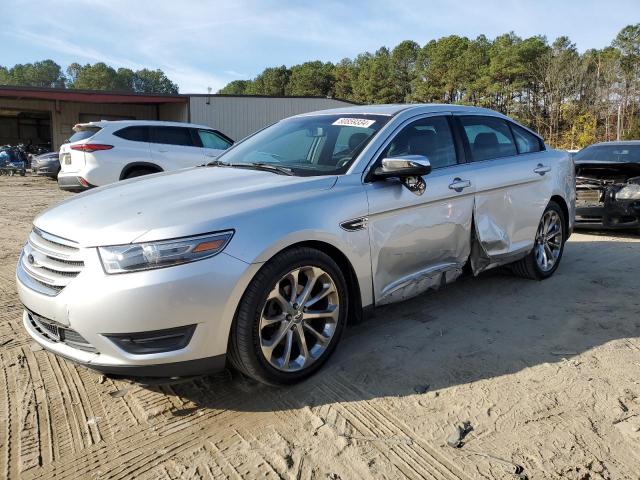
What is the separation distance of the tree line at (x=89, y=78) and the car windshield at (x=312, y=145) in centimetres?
11785

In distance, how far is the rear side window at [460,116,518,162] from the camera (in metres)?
4.17

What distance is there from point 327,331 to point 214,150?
802 cm

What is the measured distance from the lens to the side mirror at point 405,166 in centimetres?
313

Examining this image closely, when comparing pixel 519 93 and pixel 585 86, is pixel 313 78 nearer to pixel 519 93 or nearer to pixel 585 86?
pixel 519 93

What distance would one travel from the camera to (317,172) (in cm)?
322

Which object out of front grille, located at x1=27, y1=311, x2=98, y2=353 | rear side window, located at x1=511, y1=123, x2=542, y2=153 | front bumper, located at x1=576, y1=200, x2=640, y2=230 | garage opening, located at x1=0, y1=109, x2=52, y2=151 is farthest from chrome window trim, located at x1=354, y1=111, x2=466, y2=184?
garage opening, located at x1=0, y1=109, x2=52, y2=151

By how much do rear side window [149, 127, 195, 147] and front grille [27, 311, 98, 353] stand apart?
756cm

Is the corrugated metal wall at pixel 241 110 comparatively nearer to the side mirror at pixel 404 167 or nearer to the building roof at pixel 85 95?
the building roof at pixel 85 95

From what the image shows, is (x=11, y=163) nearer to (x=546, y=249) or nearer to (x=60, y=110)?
(x=60, y=110)

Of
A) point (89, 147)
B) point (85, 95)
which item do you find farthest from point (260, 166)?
point (85, 95)

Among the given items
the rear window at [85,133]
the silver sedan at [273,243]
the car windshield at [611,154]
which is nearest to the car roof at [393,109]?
the silver sedan at [273,243]

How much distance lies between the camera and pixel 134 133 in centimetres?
954

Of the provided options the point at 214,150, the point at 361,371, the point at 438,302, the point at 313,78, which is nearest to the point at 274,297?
the point at 361,371

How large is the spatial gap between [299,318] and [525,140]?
3243 mm
